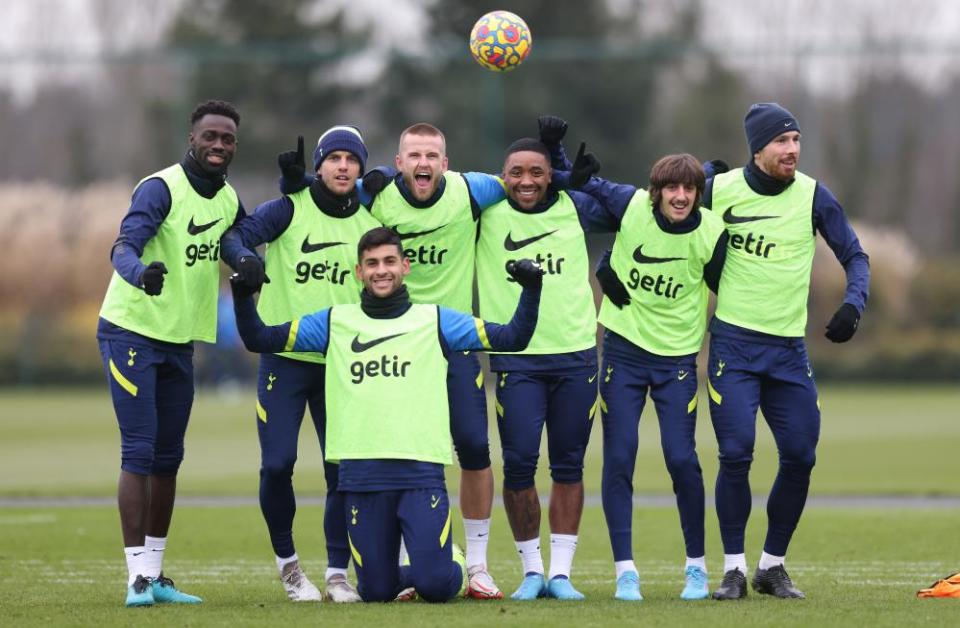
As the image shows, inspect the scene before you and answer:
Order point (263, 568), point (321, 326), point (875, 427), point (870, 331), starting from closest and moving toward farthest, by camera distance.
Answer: point (321, 326), point (263, 568), point (875, 427), point (870, 331)

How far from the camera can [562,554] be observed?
807 centimetres

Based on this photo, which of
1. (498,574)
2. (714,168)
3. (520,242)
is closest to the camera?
(520,242)

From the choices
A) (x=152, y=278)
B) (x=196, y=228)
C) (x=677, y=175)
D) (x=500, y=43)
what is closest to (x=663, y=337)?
(x=677, y=175)

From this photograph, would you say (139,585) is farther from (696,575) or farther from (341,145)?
(696,575)

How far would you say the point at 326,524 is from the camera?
26.5ft

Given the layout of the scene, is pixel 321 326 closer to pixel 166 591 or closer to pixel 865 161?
pixel 166 591

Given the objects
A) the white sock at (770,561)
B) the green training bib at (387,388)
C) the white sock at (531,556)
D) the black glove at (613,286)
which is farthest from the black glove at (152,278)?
the white sock at (770,561)

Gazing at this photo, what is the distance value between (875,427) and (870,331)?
8692 millimetres

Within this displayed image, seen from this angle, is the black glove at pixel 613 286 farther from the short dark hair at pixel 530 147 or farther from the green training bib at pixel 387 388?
the green training bib at pixel 387 388

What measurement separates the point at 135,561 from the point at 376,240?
1995mm

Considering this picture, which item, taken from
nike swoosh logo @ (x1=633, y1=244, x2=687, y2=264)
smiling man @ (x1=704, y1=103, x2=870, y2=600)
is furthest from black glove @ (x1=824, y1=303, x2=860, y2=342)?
nike swoosh logo @ (x1=633, y1=244, x2=687, y2=264)

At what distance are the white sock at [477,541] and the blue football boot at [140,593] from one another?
1637mm

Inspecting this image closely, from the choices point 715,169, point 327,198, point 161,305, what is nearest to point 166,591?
point 161,305

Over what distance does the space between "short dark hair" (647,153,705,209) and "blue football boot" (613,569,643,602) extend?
74.6 inches
